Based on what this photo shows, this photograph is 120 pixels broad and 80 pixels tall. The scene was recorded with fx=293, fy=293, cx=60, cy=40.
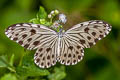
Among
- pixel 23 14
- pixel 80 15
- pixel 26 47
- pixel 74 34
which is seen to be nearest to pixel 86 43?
pixel 74 34

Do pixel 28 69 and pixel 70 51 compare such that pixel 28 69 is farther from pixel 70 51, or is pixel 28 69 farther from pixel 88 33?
pixel 88 33

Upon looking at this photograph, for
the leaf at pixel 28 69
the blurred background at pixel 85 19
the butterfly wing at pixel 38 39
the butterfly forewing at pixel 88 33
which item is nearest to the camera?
the butterfly wing at pixel 38 39

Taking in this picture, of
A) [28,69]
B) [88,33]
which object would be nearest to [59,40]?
[88,33]

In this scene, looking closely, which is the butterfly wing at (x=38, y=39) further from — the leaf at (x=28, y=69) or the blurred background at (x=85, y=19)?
the blurred background at (x=85, y=19)

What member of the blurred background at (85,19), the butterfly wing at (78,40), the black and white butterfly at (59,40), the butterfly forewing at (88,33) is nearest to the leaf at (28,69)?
the black and white butterfly at (59,40)

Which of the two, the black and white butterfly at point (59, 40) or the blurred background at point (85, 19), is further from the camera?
the blurred background at point (85, 19)

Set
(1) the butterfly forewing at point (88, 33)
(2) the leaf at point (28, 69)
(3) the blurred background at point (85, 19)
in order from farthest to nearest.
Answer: (3) the blurred background at point (85, 19) → (1) the butterfly forewing at point (88, 33) → (2) the leaf at point (28, 69)

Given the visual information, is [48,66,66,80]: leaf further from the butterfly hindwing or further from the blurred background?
the blurred background
